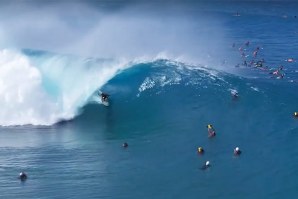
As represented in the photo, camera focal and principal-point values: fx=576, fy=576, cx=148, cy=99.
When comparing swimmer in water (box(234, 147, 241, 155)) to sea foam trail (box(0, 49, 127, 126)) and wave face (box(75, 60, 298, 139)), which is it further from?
sea foam trail (box(0, 49, 127, 126))

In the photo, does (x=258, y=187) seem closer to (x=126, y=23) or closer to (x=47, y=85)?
(x=47, y=85)

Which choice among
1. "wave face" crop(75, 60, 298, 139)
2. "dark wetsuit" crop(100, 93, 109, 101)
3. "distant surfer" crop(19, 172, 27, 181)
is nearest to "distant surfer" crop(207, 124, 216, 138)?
"wave face" crop(75, 60, 298, 139)

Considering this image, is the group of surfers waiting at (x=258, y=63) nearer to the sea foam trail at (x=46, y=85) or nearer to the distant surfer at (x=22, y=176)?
the sea foam trail at (x=46, y=85)

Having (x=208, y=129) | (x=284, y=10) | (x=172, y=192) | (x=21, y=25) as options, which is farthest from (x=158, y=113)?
(x=284, y=10)

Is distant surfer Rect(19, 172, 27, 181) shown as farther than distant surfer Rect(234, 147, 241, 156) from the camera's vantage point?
No

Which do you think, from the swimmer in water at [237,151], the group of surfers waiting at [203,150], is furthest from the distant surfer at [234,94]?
the swimmer in water at [237,151]
